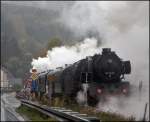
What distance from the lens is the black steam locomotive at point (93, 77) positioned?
760 inches

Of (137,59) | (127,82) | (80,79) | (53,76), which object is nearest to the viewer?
(137,59)

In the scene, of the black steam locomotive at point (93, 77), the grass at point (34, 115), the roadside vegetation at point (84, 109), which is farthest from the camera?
the grass at point (34, 115)

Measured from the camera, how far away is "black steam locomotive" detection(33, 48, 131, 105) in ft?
63.4

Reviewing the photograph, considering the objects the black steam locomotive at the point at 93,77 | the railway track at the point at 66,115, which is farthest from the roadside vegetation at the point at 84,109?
the railway track at the point at 66,115

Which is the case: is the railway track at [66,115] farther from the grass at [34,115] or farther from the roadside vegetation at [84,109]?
the roadside vegetation at [84,109]

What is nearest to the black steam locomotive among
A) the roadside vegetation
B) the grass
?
the roadside vegetation

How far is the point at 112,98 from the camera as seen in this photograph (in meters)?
18.0

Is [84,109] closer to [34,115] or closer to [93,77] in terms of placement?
[93,77]

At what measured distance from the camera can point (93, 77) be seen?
798 inches

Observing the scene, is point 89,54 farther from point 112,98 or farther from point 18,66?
point 112,98

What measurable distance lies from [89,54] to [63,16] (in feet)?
6.36

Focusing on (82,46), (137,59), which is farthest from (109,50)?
(137,59)

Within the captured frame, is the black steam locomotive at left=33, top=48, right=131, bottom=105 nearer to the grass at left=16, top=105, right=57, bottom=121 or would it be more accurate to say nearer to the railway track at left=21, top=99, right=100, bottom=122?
the grass at left=16, top=105, right=57, bottom=121

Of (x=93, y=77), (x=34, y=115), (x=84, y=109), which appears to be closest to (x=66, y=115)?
(x=84, y=109)
